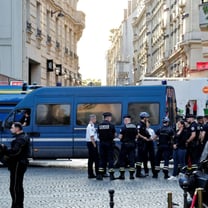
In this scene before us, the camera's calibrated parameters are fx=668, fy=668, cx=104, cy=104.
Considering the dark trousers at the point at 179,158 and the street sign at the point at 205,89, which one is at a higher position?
the street sign at the point at 205,89

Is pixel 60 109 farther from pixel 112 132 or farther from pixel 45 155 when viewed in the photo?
pixel 112 132

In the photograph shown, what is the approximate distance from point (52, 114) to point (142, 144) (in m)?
4.42

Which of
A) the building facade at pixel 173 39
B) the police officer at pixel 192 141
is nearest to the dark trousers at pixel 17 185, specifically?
the building facade at pixel 173 39

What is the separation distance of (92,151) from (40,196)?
435 cm

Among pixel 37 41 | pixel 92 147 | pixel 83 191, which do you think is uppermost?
pixel 37 41

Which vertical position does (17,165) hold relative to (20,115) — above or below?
below

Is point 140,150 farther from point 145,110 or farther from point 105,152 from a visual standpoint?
point 145,110

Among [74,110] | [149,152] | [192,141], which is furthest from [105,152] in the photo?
[74,110]

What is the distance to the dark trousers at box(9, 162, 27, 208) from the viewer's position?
1205 cm

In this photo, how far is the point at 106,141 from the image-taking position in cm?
1892

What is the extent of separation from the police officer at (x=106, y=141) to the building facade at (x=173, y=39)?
491 cm

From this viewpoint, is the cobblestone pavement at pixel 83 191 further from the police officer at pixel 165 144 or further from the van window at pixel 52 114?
the van window at pixel 52 114

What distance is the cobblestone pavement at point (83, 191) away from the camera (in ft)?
44.5

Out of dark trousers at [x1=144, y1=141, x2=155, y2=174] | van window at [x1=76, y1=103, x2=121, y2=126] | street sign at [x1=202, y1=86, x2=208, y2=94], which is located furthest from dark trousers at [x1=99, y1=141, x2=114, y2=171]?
street sign at [x1=202, y1=86, x2=208, y2=94]
